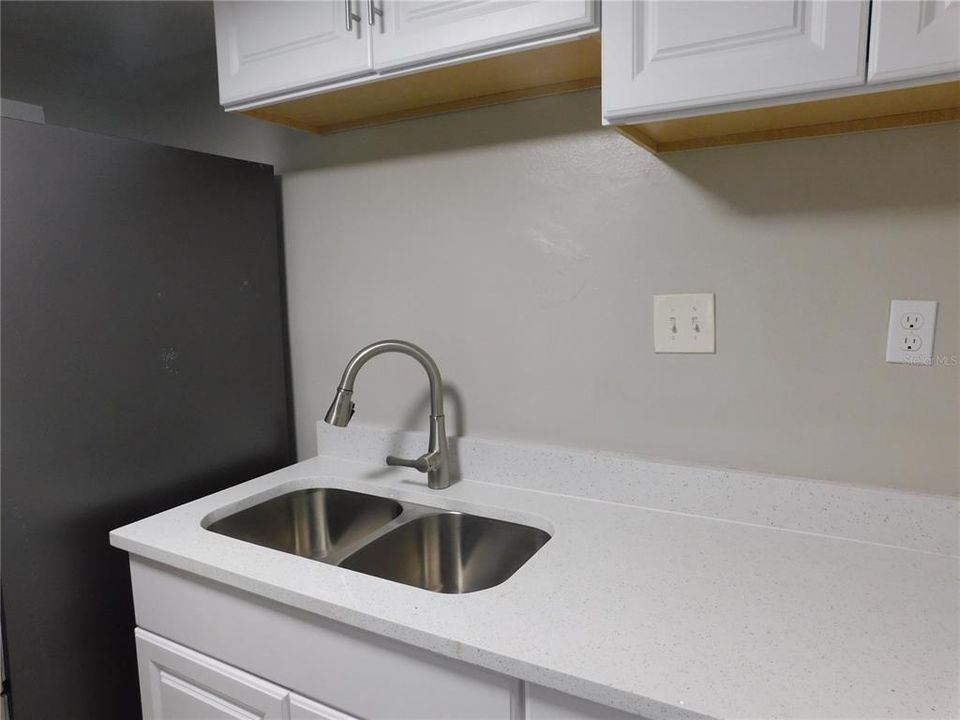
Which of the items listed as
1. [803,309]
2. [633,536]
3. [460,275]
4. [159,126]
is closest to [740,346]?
[803,309]

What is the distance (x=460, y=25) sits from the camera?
1.09 meters

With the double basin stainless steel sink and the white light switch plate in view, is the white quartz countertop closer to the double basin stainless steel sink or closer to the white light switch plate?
the double basin stainless steel sink

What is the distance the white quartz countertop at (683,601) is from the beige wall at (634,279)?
113mm

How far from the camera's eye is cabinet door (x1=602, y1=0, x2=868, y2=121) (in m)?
0.81

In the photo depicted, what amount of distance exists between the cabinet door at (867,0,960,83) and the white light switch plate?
19.6 inches

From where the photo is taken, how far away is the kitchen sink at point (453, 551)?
4.16 feet

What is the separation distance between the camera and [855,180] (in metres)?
1.08

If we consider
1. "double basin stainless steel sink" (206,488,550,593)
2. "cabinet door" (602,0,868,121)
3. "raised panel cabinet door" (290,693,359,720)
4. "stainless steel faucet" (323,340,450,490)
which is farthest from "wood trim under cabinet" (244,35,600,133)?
"raised panel cabinet door" (290,693,359,720)

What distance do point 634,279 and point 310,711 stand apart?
1.01 meters

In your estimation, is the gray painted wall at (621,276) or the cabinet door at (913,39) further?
the gray painted wall at (621,276)

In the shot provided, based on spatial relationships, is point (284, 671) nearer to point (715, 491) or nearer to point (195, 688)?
point (195, 688)

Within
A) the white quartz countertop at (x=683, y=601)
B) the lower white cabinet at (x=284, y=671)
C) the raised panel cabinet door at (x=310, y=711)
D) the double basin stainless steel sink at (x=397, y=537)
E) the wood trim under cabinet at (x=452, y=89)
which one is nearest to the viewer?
the white quartz countertop at (x=683, y=601)

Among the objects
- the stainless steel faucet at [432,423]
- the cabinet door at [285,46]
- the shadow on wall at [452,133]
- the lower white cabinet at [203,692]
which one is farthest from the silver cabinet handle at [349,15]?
the lower white cabinet at [203,692]

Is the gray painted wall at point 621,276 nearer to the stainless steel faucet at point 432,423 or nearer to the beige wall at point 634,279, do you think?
the beige wall at point 634,279
